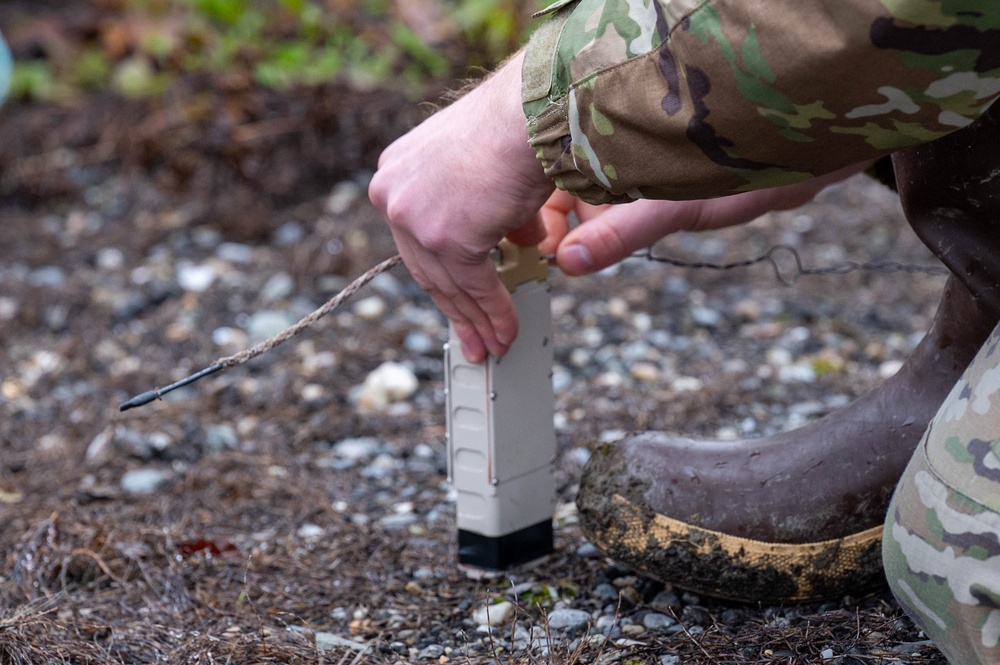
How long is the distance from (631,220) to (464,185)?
412 millimetres

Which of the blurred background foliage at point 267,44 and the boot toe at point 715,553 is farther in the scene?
the blurred background foliage at point 267,44

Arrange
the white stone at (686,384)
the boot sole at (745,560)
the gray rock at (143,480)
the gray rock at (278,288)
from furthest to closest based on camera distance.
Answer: the gray rock at (278,288), the white stone at (686,384), the gray rock at (143,480), the boot sole at (745,560)

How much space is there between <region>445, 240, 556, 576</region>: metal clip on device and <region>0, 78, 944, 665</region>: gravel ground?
0.09 metres

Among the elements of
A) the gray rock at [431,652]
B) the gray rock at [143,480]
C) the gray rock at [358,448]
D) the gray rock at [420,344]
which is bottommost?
the gray rock at [420,344]

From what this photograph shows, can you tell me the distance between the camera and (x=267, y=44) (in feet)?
15.9

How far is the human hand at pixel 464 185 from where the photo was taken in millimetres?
1366

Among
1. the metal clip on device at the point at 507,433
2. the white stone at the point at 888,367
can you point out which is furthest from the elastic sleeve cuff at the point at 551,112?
the white stone at the point at 888,367

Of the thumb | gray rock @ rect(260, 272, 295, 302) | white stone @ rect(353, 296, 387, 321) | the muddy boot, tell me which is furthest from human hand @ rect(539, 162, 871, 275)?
gray rock @ rect(260, 272, 295, 302)

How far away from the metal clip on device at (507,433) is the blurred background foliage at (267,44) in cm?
286

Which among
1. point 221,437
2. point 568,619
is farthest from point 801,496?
point 221,437

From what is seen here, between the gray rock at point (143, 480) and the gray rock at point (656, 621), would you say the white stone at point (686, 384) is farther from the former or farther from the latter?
the gray rock at point (143, 480)

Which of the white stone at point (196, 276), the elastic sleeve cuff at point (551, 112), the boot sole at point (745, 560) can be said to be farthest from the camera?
the white stone at point (196, 276)

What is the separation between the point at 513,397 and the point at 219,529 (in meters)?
0.75

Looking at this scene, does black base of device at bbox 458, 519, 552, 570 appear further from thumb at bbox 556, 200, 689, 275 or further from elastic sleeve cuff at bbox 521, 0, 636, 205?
elastic sleeve cuff at bbox 521, 0, 636, 205
